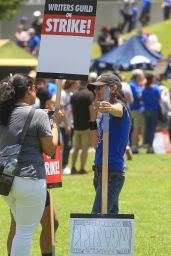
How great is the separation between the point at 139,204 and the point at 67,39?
5.44 m

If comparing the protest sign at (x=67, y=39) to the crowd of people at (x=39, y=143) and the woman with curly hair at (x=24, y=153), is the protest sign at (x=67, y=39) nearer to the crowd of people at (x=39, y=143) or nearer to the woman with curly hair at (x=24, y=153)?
the crowd of people at (x=39, y=143)

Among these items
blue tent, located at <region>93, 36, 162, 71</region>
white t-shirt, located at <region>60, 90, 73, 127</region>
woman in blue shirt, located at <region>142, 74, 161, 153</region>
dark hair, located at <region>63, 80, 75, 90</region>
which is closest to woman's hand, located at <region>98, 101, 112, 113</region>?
dark hair, located at <region>63, 80, 75, 90</region>

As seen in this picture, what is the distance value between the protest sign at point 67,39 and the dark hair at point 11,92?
2.04 ft

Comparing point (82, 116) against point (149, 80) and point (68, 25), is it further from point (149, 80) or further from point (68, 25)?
point (68, 25)

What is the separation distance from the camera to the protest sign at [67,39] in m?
8.66

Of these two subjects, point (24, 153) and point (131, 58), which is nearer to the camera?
point (24, 153)

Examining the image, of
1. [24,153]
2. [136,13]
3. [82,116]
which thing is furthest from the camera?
[136,13]

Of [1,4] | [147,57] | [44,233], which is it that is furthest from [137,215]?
[1,4]

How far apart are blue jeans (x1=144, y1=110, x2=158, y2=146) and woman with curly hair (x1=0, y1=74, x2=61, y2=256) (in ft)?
46.8

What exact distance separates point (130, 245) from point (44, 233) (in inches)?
45.9

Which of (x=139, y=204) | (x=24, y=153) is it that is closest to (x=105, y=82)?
(x=24, y=153)

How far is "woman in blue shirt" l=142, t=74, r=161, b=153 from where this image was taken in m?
22.0

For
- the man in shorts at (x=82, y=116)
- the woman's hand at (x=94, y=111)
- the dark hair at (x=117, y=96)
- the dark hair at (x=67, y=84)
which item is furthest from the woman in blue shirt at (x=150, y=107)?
the dark hair at (x=117, y=96)

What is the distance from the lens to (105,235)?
27.2 ft
